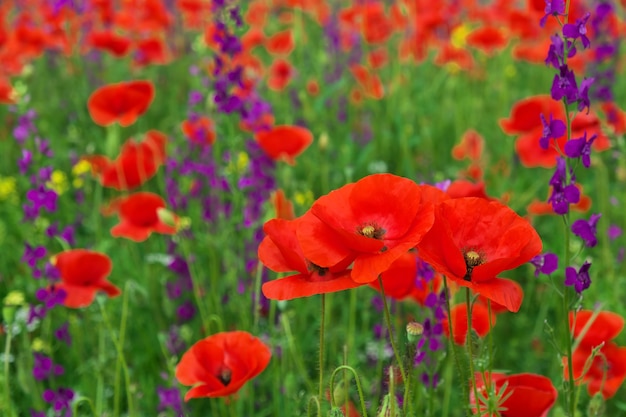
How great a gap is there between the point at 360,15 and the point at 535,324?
1.80m

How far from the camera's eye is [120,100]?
2.48m

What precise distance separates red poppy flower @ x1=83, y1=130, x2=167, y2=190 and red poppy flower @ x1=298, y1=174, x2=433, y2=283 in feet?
5.05

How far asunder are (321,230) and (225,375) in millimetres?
445

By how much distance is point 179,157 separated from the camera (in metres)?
2.85

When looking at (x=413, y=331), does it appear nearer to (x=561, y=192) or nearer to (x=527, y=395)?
(x=527, y=395)

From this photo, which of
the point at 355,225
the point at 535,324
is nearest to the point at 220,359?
the point at 355,225

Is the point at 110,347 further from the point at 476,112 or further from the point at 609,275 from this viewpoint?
the point at 476,112

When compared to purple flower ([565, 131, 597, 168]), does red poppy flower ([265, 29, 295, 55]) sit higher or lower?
higher

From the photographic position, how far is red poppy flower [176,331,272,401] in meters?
1.29

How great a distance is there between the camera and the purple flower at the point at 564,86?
1.16 metres

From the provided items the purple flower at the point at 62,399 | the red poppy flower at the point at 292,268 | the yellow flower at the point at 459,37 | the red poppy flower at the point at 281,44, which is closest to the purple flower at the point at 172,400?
the purple flower at the point at 62,399

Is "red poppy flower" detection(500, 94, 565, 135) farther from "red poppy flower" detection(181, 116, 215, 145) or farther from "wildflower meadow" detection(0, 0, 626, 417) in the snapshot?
"red poppy flower" detection(181, 116, 215, 145)

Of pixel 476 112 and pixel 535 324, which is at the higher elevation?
pixel 476 112

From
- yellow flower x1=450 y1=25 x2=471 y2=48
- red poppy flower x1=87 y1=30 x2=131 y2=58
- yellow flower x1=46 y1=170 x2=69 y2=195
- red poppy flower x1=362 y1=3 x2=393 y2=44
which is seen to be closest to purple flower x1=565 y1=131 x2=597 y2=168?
yellow flower x1=46 y1=170 x2=69 y2=195
